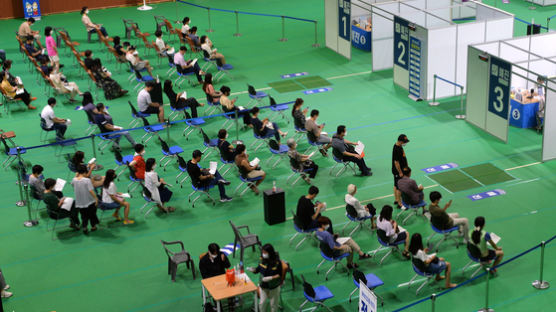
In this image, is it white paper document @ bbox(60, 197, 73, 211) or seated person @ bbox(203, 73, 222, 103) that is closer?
white paper document @ bbox(60, 197, 73, 211)

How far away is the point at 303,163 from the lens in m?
16.8

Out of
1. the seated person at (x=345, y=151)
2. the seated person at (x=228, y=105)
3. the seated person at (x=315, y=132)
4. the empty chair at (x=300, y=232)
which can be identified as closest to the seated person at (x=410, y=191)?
the empty chair at (x=300, y=232)

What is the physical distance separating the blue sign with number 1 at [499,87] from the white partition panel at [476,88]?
0.61ft

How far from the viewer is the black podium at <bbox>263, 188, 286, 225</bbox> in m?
15.1

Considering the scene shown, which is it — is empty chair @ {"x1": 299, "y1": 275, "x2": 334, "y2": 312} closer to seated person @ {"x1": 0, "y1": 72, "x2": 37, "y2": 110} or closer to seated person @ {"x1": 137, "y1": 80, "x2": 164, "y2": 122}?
seated person @ {"x1": 137, "y1": 80, "x2": 164, "y2": 122}

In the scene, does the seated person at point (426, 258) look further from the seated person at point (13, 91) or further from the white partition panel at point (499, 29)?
the seated person at point (13, 91)

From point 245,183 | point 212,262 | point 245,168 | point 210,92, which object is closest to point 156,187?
point 245,168

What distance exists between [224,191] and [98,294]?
13.0 feet

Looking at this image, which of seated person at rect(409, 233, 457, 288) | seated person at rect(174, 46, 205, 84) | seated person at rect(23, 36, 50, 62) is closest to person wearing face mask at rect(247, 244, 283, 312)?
seated person at rect(409, 233, 457, 288)

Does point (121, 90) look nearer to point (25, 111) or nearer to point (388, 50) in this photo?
point (25, 111)

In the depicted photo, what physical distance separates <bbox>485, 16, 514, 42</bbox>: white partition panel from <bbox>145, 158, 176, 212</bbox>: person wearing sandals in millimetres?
10769

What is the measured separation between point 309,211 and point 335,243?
1127 mm

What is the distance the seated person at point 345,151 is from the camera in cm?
1688

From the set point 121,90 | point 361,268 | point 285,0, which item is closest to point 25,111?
point 121,90
